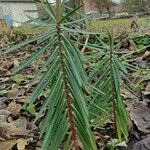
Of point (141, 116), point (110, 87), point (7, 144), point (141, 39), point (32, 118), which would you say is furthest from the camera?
point (141, 39)

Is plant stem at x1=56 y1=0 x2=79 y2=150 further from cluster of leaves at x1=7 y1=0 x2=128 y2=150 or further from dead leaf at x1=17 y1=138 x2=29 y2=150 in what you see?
dead leaf at x1=17 y1=138 x2=29 y2=150

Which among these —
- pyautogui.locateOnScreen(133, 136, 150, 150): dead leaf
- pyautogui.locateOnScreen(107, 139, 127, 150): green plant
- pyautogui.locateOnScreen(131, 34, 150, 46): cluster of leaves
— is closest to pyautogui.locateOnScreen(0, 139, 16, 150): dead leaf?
pyautogui.locateOnScreen(107, 139, 127, 150): green plant

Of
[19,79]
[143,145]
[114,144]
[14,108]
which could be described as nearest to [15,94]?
[14,108]

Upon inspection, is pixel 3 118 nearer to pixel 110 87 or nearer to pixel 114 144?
pixel 114 144

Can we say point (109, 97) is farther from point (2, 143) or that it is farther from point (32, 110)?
point (32, 110)

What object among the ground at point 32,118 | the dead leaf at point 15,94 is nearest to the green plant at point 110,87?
the ground at point 32,118

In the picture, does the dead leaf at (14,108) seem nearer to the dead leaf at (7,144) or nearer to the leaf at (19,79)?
the dead leaf at (7,144)

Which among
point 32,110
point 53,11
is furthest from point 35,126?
point 53,11
